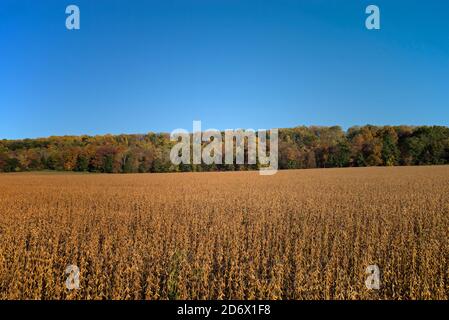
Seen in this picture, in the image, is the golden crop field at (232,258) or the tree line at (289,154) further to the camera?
the tree line at (289,154)

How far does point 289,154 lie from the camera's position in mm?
83875

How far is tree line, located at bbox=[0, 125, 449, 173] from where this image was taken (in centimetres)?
7994

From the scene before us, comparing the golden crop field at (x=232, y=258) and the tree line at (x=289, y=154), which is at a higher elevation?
the tree line at (x=289, y=154)

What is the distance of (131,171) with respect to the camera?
7956cm

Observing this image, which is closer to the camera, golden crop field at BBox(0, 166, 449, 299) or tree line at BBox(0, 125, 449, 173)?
golden crop field at BBox(0, 166, 449, 299)

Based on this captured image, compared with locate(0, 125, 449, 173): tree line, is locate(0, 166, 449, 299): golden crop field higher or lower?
lower

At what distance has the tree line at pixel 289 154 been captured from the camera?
7994 cm

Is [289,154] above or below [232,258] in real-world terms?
above

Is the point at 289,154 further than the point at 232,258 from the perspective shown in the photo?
Yes

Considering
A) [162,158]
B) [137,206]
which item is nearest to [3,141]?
[162,158]

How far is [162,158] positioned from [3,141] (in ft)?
172
